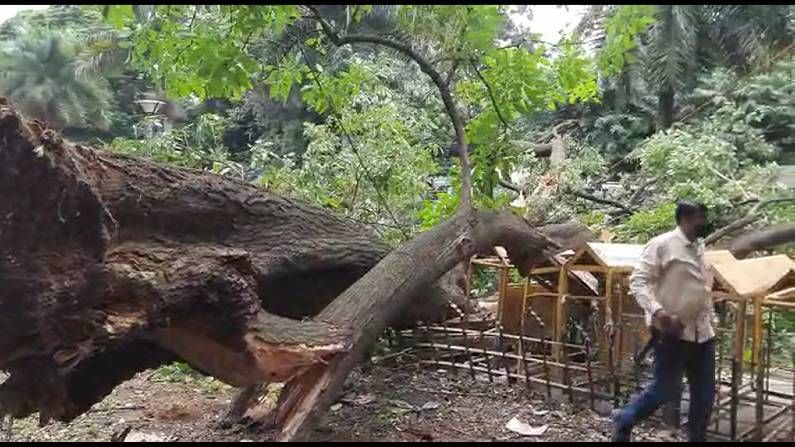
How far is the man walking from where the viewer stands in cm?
229

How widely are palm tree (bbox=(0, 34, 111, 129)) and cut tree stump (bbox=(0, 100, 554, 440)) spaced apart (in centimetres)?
49

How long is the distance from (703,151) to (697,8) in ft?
3.07

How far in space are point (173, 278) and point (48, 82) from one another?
5.14 feet

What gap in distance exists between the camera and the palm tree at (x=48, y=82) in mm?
3088

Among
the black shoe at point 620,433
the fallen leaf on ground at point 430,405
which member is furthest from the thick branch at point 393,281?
the black shoe at point 620,433

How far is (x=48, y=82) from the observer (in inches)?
141

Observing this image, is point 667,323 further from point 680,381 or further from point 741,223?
point 741,223

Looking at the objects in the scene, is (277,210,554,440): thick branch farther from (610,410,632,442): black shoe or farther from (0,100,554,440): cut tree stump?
(610,410,632,442): black shoe

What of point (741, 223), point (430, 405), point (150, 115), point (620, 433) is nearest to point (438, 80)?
point (430, 405)

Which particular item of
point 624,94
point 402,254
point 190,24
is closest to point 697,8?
point 624,94

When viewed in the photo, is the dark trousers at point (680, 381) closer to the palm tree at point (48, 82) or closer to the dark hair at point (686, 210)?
the dark hair at point (686, 210)

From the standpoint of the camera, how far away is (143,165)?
305 cm

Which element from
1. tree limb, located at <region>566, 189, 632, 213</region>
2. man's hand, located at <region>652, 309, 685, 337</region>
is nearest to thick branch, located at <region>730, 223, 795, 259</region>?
man's hand, located at <region>652, 309, 685, 337</region>

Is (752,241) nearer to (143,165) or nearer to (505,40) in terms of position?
(505,40)
